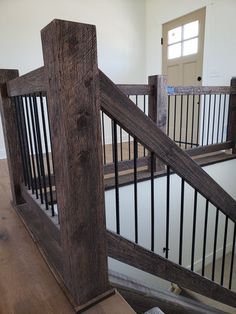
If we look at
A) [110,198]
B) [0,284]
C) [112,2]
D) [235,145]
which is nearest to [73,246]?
[0,284]

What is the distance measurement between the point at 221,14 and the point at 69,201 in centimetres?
373

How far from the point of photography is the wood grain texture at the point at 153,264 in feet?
3.18

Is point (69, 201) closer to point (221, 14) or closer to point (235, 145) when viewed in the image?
point (235, 145)

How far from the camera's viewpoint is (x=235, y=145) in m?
3.13

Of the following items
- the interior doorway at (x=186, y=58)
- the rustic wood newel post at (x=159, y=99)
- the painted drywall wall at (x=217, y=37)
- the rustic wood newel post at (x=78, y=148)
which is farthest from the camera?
the interior doorway at (x=186, y=58)

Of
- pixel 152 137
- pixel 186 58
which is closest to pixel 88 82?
pixel 152 137

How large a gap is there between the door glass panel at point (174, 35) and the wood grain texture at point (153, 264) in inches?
149

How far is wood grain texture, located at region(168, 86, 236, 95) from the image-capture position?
2.35 m

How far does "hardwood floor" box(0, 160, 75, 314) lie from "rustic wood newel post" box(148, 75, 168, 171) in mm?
1496

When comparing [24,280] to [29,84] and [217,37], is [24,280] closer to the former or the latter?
[29,84]

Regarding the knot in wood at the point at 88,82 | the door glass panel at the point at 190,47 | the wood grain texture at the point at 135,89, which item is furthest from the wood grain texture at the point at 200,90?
the knot in wood at the point at 88,82

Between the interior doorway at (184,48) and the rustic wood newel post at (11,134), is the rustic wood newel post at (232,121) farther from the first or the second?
the rustic wood newel post at (11,134)

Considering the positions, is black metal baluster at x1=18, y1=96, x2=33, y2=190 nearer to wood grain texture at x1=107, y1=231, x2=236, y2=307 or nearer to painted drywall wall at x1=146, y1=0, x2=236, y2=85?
wood grain texture at x1=107, y1=231, x2=236, y2=307

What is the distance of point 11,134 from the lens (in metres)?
1.42
